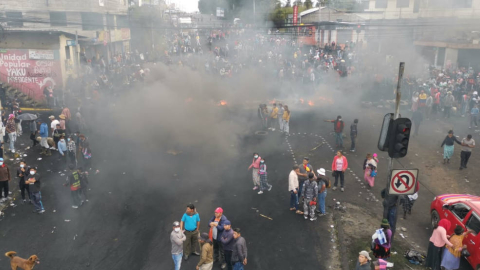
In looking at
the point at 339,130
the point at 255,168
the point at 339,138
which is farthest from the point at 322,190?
the point at 339,138

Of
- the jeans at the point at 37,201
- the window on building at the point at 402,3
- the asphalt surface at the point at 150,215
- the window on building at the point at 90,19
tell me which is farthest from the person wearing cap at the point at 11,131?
the window on building at the point at 402,3

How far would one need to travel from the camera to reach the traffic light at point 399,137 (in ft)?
22.0

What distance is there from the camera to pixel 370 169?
1070cm

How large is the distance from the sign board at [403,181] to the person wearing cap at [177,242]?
146 inches

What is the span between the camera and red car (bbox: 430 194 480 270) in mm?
6848

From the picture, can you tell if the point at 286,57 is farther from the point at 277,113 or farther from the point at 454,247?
the point at 454,247

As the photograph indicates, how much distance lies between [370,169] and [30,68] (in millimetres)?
18772

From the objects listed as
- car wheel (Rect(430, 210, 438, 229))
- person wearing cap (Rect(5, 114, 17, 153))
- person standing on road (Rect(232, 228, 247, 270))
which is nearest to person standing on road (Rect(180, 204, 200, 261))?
person standing on road (Rect(232, 228, 247, 270))

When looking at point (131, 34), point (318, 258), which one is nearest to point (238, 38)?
point (131, 34)

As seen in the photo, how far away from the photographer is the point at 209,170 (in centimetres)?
1218

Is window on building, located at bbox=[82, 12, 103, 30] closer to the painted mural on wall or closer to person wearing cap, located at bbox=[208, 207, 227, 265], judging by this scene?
the painted mural on wall

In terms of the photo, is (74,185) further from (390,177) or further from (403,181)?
(403,181)

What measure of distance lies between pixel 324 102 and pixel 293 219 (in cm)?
1383

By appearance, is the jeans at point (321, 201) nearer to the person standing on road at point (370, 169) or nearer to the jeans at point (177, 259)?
the person standing on road at point (370, 169)
